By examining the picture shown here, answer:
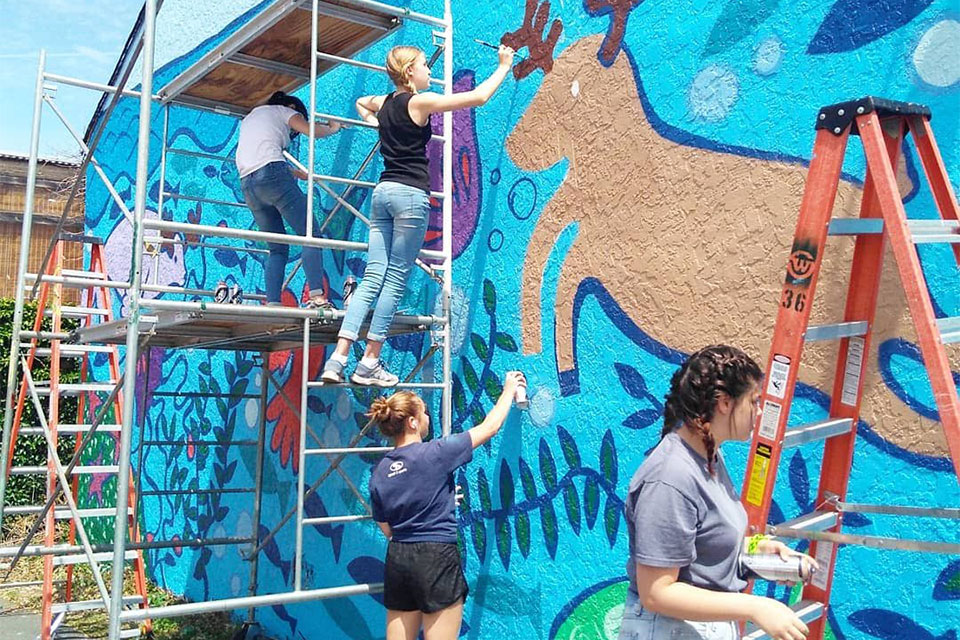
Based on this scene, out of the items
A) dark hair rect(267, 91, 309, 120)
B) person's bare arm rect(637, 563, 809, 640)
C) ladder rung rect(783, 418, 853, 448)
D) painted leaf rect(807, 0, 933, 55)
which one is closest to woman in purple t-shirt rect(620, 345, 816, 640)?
person's bare arm rect(637, 563, 809, 640)

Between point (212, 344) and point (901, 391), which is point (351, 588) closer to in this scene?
point (212, 344)

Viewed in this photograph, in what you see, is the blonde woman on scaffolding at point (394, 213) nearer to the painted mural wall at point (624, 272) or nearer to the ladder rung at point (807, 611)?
the painted mural wall at point (624, 272)

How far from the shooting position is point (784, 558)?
88.1 inches

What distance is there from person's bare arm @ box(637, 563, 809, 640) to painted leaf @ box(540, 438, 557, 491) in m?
2.12

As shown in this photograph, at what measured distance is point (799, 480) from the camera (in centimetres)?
330

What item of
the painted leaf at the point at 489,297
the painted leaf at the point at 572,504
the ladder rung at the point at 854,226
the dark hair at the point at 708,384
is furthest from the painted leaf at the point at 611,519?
the ladder rung at the point at 854,226

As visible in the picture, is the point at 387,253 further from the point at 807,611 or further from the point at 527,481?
the point at 807,611

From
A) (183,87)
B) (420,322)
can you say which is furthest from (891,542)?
(183,87)

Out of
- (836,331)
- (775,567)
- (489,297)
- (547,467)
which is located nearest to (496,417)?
(547,467)

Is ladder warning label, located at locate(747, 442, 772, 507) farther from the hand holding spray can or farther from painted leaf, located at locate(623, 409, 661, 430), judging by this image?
the hand holding spray can

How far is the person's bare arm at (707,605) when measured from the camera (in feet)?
6.42

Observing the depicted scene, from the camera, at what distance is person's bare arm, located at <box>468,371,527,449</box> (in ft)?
12.7

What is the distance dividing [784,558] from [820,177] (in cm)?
99

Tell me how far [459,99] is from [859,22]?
5.33 ft
